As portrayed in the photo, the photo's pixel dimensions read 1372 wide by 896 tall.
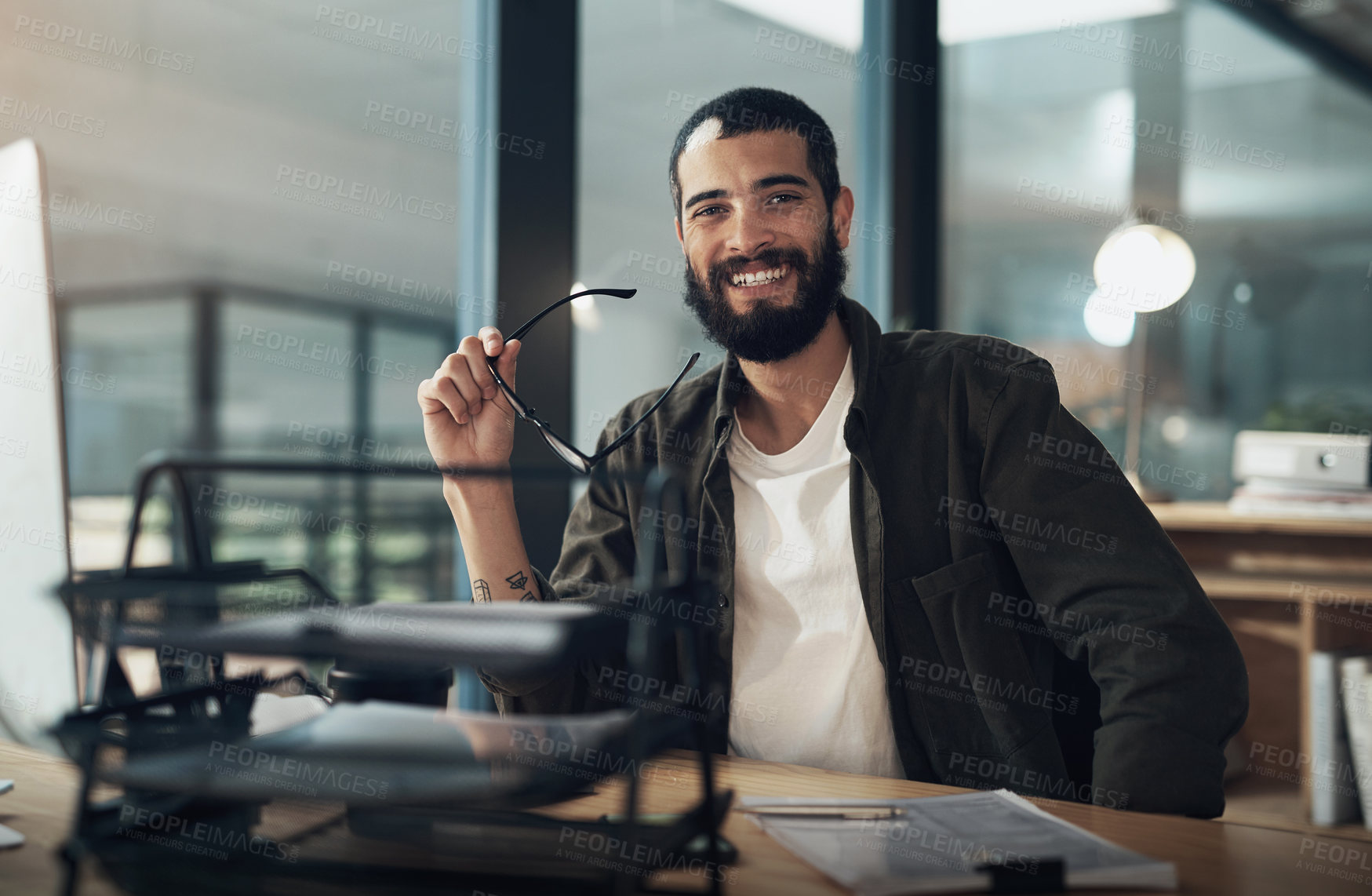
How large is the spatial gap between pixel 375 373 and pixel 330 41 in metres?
0.58

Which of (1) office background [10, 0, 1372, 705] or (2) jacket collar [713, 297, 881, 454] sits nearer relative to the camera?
(2) jacket collar [713, 297, 881, 454]

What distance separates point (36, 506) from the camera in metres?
0.82

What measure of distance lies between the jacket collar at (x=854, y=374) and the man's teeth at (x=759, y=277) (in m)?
0.10

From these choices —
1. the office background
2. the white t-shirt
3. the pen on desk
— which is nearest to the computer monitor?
the office background

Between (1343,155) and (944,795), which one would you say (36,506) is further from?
(1343,155)

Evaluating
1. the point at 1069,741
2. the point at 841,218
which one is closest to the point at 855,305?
the point at 841,218

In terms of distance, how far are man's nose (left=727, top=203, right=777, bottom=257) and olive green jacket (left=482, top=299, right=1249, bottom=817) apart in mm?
190

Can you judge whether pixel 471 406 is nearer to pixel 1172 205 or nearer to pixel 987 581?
pixel 987 581

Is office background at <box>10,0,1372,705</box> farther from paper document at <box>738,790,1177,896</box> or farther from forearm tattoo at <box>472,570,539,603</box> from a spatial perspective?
paper document at <box>738,790,1177,896</box>

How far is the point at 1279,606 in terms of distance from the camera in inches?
92.8

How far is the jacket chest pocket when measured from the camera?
120 centimetres

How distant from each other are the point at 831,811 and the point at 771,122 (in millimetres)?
946

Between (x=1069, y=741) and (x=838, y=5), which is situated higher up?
(x=838, y=5)

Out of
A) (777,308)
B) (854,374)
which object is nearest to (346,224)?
(777,308)
